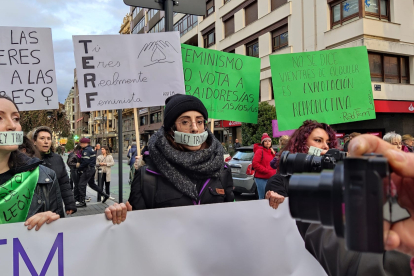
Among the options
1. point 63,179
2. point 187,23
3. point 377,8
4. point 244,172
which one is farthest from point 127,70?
point 187,23

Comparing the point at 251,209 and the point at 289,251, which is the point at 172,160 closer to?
the point at 251,209

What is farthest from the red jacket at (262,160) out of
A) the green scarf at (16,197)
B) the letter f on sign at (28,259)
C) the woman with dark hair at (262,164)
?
the letter f on sign at (28,259)

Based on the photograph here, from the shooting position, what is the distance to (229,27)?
26359 millimetres

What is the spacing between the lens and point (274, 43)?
70.7 ft

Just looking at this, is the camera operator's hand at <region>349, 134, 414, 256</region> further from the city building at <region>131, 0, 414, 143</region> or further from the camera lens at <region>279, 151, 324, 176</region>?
the city building at <region>131, 0, 414, 143</region>

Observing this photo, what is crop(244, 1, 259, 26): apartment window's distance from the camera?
23.2 metres

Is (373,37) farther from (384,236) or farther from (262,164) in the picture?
(384,236)

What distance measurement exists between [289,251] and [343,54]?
2833mm

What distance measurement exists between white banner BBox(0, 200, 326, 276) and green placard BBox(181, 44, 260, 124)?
218 centimetres

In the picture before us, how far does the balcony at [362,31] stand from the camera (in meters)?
15.0

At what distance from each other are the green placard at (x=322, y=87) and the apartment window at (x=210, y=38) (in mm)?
25715

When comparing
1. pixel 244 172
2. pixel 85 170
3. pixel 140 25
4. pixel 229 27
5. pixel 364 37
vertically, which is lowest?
pixel 244 172

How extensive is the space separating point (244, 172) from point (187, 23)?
27.6 m

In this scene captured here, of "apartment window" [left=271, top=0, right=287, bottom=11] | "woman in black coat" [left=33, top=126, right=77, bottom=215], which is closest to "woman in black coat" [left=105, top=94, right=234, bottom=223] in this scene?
"woman in black coat" [left=33, top=126, right=77, bottom=215]
